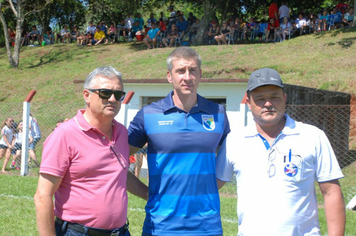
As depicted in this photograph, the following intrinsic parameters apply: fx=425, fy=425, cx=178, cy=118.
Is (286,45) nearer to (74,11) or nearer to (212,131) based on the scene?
(212,131)

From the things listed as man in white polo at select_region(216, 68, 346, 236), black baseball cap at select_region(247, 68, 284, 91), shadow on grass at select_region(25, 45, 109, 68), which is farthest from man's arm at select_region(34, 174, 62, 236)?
shadow on grass at select_region(25, 45, 109, 68)

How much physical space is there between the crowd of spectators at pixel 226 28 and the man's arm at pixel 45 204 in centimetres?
2022

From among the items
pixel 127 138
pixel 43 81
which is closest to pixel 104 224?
pixel 127 138

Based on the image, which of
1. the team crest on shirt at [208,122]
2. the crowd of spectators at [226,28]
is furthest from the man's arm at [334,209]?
the crowd of spectators at [226,28]

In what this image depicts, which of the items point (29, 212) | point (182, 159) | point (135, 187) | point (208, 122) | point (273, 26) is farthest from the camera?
point (273, 26)

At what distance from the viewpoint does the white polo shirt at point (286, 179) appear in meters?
2.56

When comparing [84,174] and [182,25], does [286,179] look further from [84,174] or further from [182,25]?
[182,25]

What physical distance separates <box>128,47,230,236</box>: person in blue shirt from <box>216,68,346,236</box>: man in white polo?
0.31 meters

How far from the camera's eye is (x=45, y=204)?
2607 millimetres

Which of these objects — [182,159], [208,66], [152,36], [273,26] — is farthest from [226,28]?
[182,159]

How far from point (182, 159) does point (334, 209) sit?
103 cm

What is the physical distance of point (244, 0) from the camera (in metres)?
28.9

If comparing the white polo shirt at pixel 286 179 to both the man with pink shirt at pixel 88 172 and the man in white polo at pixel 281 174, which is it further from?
the man with pink shirt at pixel 88 172

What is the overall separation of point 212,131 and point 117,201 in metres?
0.83
